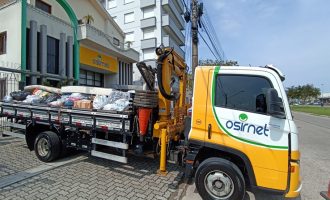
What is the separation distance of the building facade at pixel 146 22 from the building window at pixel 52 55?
1741 cm

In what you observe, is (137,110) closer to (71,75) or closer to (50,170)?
(50,170)

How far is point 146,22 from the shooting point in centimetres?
3309

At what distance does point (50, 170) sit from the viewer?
18.0ft

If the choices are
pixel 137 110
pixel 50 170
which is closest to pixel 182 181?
pixel 137 110

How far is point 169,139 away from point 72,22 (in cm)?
1455

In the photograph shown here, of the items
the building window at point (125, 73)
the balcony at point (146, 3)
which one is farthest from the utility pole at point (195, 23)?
the balcony at point (146, 3)

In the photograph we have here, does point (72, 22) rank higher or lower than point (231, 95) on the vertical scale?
higher

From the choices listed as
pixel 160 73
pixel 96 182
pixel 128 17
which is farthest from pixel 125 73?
pixel 96 182

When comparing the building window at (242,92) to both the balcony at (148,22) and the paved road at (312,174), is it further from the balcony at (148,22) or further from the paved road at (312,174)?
the balcony at (148,22)

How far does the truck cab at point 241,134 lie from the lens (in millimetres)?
3590

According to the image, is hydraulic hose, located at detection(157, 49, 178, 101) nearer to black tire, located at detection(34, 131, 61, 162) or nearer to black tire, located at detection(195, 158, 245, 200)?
black tire, located at detection(195, 158, 245, 200)

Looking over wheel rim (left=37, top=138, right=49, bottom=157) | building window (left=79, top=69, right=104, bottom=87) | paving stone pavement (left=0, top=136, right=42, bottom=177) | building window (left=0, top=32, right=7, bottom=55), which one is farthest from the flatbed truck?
building window (left=79, top=69, right=104, bottom=87)

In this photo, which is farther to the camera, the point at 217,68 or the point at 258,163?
the point at 217,68

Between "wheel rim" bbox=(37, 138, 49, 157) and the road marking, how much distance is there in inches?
13.7
